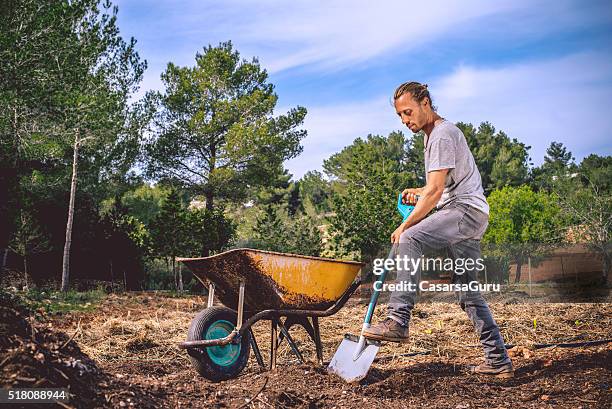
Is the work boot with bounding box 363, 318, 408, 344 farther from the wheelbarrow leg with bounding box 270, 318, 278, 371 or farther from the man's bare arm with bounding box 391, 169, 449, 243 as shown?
the wheelbarrow leg with bounding box 270, 318, 278, 371

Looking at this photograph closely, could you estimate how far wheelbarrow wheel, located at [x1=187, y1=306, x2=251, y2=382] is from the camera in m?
3.41

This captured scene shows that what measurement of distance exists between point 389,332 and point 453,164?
0.97 m

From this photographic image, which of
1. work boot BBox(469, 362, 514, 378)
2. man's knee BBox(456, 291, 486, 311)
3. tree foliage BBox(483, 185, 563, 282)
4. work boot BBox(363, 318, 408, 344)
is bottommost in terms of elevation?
work boot BBox(469, 362, 514, 378)

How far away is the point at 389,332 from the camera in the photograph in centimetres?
305

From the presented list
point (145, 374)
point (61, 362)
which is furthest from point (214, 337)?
point (61, 362)

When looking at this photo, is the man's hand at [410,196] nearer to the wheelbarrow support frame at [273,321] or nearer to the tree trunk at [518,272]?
the wheelbarrow support frame at [273,321]

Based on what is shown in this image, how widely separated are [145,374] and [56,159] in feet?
52.2

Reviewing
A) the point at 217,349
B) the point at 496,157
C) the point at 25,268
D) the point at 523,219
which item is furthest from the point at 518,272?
the point at 496,157

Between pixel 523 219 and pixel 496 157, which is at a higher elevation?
pixel 496 157

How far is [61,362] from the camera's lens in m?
2.54

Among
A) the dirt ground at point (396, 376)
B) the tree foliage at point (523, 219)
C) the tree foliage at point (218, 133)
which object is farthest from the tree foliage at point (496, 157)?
the dirt ground at point (396, 376)

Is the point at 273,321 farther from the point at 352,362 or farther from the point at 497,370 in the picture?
the point at 497,370

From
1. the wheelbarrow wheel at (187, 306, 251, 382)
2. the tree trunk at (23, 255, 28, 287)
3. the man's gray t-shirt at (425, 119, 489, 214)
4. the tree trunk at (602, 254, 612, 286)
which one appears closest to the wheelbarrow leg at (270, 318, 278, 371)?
the wheelbarrow wheel at (187, 306, 251, 382)

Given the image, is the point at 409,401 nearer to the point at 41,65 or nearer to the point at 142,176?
the point at 41,65
